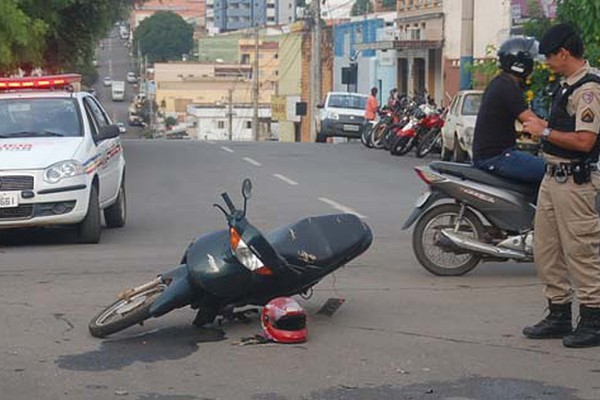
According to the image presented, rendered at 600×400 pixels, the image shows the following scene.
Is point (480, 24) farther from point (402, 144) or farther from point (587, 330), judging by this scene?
point (587, 330)

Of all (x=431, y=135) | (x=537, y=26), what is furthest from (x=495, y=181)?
(x=431, y=135)

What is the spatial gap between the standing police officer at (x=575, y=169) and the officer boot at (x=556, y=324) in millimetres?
171

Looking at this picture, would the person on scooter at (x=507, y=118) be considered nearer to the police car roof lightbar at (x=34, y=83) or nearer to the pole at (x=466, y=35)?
the police car roof lightbar at (x=34, y=83)

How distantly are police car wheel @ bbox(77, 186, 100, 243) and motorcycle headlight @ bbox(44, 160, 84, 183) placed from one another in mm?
368

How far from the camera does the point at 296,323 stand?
26.1 ft

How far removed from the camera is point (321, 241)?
838 centimetres

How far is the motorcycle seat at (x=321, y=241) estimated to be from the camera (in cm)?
821

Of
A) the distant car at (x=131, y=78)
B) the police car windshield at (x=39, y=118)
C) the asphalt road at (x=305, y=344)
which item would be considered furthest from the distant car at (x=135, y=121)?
the asphalt road at (x=305, y=344)

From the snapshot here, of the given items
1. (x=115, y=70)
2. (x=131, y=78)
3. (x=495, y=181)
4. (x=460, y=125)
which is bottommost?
(x=131, y=78)

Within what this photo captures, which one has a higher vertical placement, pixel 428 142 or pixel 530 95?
pixel 530 95

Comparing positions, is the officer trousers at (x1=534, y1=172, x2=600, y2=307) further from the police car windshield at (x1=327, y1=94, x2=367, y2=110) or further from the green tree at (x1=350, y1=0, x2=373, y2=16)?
the green tree at (x1=350, y1=0, x2=373, y2=16)

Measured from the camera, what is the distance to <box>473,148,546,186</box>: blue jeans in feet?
32.7

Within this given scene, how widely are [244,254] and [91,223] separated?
5.57 m

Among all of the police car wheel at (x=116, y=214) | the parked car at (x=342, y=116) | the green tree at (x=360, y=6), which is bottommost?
the parked car at (x=342, y=116)
